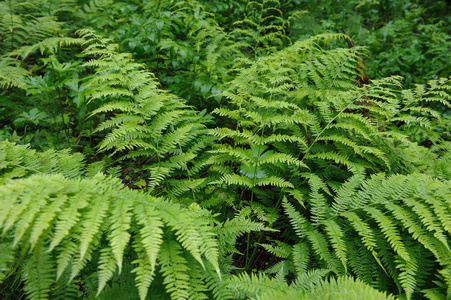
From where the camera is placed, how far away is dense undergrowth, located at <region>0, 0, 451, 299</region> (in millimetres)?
1360

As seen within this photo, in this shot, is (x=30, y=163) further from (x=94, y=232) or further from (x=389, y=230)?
(x=389, y=230)

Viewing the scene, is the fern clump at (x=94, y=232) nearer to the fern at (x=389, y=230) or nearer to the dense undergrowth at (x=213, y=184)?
the dense undergrowth at (x=213, y=184)

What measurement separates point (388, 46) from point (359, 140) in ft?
14.2

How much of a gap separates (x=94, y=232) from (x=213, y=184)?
1387mm

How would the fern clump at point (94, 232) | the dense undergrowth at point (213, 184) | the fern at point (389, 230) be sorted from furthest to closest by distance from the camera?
the fern at point (389, 230), the dense undergrowth at point (213, 184), the fern clump at point (94, 232)

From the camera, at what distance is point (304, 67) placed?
9.50ft

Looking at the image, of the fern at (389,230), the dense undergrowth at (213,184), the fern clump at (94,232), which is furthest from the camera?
the fern at (389,230)

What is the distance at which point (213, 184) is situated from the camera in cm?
252

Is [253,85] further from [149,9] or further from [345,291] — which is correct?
[149,9]

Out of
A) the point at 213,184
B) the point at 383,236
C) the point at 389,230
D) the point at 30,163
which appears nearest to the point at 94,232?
the point at 30,163

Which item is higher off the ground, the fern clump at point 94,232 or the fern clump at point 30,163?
the fern clump at point 94,232

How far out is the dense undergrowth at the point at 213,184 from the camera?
1360mm

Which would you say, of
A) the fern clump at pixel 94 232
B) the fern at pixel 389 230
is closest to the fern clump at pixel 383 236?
the fern at pixel 389 230

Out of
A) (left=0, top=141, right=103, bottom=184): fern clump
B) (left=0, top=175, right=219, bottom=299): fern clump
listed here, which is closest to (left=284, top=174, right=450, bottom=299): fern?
(left=0, top=175, right=219, bottom=299): fern clump
